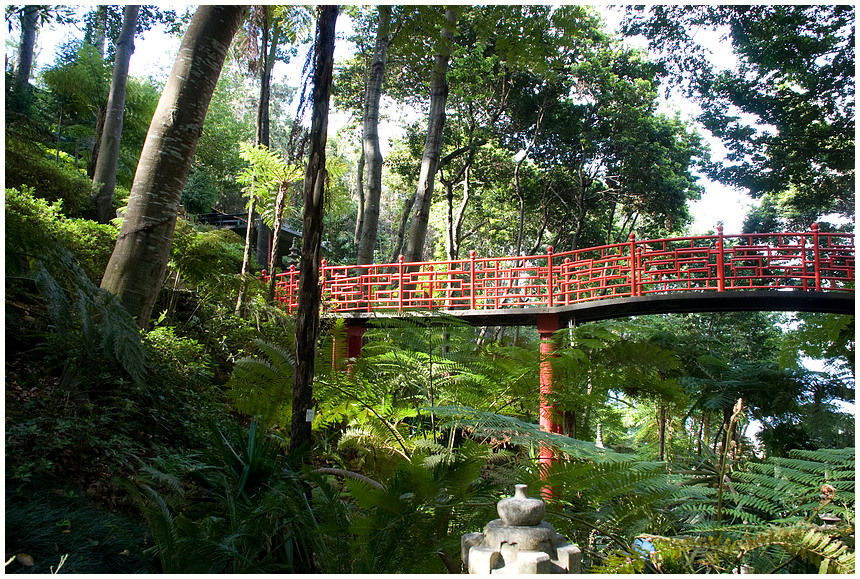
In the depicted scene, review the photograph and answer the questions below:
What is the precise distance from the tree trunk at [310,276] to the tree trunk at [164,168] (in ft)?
7.69

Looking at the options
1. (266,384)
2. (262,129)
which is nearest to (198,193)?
(262,129)

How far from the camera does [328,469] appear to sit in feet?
8.63

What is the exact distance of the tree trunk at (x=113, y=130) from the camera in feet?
35.5

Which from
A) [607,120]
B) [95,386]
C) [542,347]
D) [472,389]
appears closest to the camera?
[472,389]

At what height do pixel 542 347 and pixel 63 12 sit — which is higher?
pixel 63 12

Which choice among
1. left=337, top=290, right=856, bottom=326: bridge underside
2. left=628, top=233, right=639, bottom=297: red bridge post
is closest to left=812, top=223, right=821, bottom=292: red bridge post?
left=337, top=290, right=856, bottom=326: bridge underside

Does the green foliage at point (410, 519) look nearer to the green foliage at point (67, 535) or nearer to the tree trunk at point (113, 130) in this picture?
the green foliage at point (67, 535)

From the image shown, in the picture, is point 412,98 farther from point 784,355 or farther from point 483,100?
point 784,355

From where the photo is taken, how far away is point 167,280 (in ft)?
27.5

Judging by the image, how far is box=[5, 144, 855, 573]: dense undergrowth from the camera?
1.85 meters

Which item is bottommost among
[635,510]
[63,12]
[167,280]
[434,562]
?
[434,562]

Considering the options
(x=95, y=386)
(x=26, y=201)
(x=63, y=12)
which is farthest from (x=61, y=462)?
(x=63, y=12)

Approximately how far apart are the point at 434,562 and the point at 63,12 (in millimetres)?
14253

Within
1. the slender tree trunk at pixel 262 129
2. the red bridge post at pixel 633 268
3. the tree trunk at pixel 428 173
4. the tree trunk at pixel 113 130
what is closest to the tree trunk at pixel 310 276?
the slender tree trunk at pixel 262 129
